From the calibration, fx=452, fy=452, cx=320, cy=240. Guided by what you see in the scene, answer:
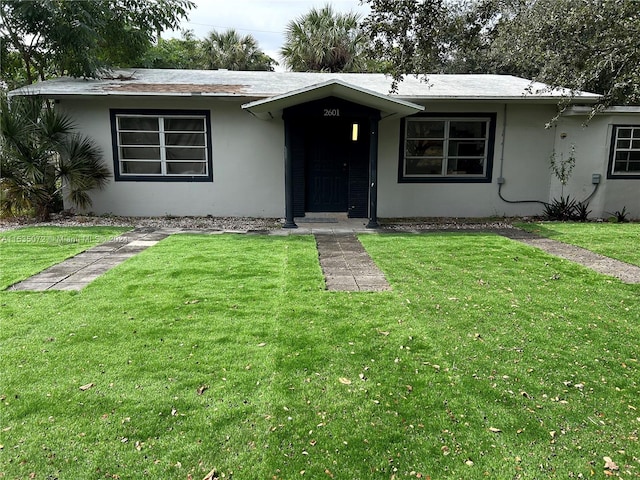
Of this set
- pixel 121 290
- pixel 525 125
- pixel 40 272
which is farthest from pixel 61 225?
pixel 525 125

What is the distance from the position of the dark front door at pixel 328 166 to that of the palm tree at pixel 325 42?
10628 mm

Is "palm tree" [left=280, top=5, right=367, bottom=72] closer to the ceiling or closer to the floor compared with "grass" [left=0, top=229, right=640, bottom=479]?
closer to the ceiling

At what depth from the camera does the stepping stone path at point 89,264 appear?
5.22 m

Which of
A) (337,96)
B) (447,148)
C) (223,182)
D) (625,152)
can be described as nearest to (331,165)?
(337,96)

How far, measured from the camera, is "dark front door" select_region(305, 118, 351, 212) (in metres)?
10.5

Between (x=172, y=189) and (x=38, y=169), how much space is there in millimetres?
2710

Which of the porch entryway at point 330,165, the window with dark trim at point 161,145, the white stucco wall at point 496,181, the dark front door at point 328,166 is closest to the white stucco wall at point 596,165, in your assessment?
the white stucco wall at point 496,181

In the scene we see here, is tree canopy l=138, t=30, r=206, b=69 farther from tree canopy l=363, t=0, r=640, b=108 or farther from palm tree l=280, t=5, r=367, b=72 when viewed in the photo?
tree canopy l=363, t=0, r=640, b=108

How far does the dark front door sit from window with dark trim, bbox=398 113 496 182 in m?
1.37

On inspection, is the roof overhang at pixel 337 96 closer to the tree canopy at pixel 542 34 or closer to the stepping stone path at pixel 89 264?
the tree canopy at pixel 542 34

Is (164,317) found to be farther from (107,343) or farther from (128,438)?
(128,438)

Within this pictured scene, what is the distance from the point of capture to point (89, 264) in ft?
20.3

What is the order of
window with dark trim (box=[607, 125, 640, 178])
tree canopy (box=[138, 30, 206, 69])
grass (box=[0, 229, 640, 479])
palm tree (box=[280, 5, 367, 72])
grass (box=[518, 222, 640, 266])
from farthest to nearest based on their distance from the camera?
1. palm tree (box=[280, 5, 367, 72])
2. tree canopy (box=[138, 30, 206, 69])
3. window with dark trim (box=[607, 125, 640, 178])
4. grass (box=[518, 222, 640, 266])
5. grass (box=[0, 229, 640, 479])

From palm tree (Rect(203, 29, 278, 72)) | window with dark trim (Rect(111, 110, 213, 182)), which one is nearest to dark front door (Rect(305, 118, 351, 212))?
window with dark trim (Rect(111, 110, 213, 182))
